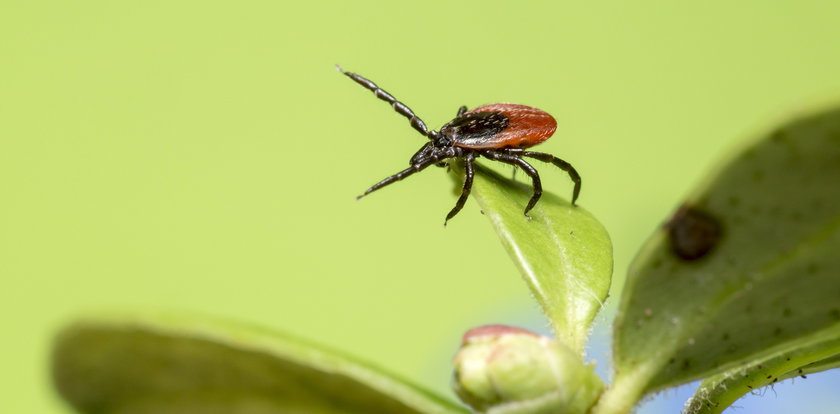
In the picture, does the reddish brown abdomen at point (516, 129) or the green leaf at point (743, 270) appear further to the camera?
the reddish brown abdomen at point (516, 129)

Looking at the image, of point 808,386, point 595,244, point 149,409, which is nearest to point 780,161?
point 595,244

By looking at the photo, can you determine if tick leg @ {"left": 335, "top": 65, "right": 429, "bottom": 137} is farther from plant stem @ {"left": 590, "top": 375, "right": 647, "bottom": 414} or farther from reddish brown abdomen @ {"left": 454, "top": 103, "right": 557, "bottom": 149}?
plant stem @ {"left": 590, "top": 375, "right": 647, "bottom": 414}

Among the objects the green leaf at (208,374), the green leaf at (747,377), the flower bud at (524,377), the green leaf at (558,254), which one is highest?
the green leaf at (558,254)

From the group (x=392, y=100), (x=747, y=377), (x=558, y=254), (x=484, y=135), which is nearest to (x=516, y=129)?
(x=484, y=135)

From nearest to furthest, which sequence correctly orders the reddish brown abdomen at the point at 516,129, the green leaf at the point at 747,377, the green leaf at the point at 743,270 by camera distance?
the green leaf at the point at 743,270 → the green leaf at the point at 747,377 → the reddish brown abdomen at the point at 516,129

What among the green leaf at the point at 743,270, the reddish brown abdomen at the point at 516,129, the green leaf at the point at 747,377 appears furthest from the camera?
the reddish brown abdomen at the point at 516,129

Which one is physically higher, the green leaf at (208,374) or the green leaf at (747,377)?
the green leaf at (747,377)

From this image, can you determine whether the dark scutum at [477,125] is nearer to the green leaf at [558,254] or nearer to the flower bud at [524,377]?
the green leaf at [558,254]

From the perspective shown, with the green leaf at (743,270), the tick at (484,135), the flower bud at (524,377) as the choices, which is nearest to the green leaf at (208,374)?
the flower bud at (524,377)
